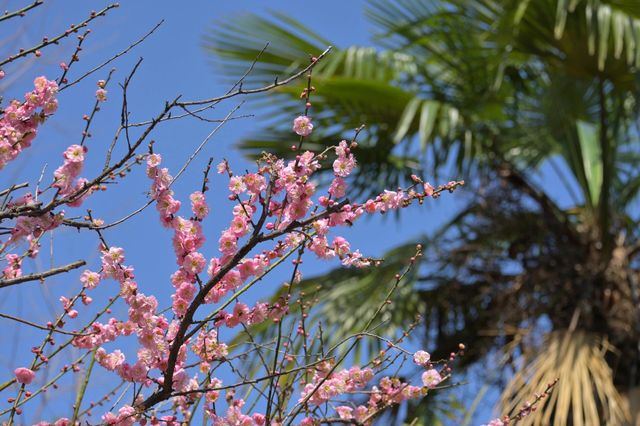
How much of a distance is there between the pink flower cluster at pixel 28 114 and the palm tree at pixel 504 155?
2628 millimetres

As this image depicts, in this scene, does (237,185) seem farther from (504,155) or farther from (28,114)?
(504,155)

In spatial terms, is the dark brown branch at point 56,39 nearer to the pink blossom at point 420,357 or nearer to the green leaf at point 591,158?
the pink blossom at point 420,357

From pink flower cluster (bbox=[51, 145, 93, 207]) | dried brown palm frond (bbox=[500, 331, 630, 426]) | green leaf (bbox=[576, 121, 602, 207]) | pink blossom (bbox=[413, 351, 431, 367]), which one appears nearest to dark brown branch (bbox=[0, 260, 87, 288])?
pink flower cluster (bbox=[51, 145, 93, 207])

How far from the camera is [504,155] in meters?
5.21

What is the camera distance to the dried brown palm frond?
160 inches

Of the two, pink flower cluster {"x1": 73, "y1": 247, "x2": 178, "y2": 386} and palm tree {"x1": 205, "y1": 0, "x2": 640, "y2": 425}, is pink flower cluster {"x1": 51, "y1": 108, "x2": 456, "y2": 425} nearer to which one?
pink flower cluster {"x1": 73, "y1": 247, "x2": 178, "y2": 386}

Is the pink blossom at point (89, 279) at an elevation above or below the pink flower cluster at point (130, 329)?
above

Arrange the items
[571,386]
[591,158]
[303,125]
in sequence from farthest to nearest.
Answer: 1. [591,158]
2. [571,386]
3. [303,125]

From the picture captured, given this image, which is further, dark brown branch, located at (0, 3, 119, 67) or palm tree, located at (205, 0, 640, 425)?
palm tree, located at (205, 0, 640, 425)

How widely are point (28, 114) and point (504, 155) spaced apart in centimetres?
353

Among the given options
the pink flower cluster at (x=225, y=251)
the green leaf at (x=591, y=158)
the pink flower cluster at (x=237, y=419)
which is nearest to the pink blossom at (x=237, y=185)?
the pink flower cluster at (x=225, y=251)

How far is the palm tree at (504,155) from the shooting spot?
462 cm

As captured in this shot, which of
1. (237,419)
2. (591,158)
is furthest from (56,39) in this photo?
(591,158)

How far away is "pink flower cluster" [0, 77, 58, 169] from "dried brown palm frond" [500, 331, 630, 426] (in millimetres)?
2527
